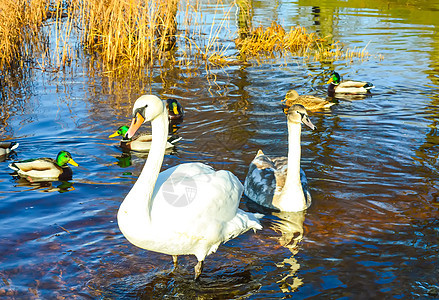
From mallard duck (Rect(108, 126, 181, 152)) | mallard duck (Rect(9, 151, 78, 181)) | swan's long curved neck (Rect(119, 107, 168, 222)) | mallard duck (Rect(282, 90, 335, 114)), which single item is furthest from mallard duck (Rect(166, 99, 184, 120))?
swan's long curved neck (Rect(119, 107, 168, 222))

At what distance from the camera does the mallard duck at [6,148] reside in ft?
27.9

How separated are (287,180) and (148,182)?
2747 mm

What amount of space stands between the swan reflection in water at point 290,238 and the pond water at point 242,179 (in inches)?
0.6

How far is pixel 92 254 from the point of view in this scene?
583 cm

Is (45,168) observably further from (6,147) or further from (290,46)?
(290,46)

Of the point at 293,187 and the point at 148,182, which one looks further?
the point at 293,187

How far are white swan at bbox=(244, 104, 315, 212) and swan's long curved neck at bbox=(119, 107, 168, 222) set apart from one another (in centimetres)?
249

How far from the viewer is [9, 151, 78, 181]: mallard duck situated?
7.95 metres

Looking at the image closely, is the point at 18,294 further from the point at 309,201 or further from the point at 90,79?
the point at 90,79

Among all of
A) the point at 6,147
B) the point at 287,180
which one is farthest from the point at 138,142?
the point at 287,180

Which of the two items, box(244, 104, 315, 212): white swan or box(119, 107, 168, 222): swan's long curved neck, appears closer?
box(119, 107, 168, 222): swan's long curved neck

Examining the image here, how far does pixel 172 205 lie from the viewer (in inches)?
187

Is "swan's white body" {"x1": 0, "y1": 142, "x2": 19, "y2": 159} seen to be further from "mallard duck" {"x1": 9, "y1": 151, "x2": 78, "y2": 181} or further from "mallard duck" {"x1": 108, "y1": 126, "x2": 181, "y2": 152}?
"mallard duck" {"x1": 108, "y1": 126, "x2": 181, "y2": 152}

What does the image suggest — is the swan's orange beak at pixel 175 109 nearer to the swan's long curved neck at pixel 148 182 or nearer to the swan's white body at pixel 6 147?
the swan's white body at pixel 6 147
